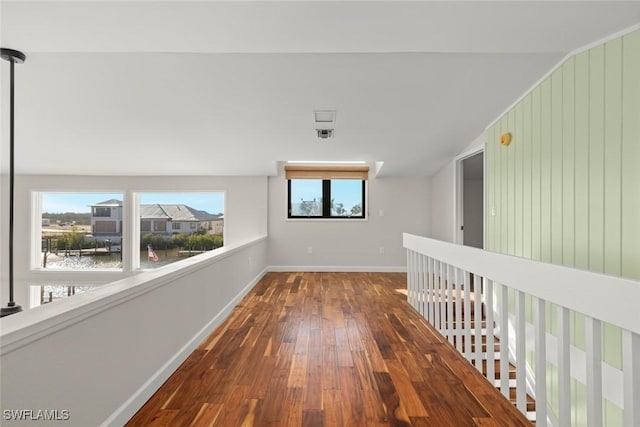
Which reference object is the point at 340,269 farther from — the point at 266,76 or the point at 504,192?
the point at 266,76

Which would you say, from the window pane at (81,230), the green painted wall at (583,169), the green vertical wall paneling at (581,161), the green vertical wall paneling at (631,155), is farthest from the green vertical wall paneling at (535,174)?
the window pane at (81,230)

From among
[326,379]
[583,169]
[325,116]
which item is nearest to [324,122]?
[325,116]

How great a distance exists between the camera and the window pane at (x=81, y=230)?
18.6ft

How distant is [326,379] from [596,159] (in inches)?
84.9

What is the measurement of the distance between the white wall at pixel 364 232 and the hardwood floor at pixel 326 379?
2.60 metres

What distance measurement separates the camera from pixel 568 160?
2469 millimetres

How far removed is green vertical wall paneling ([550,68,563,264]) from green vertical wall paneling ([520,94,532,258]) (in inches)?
13.3

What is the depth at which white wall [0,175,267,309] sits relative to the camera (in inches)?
217

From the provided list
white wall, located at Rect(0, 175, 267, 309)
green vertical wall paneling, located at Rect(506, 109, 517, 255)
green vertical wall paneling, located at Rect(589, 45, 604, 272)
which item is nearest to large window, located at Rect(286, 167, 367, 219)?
white wall, located at Rect(0, 175, 267, 309)

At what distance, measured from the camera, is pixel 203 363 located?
7.23 ft

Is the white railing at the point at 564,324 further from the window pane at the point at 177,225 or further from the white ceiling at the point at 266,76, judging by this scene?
the window pane at the point at 177,225

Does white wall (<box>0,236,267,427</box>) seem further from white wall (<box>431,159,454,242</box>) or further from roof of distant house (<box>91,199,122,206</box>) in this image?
roof of distant house (<box>91,199,122,206</box>)

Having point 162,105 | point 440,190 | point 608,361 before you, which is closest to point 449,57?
point 608,361

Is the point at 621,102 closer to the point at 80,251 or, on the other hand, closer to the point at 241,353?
the point at 241,353
